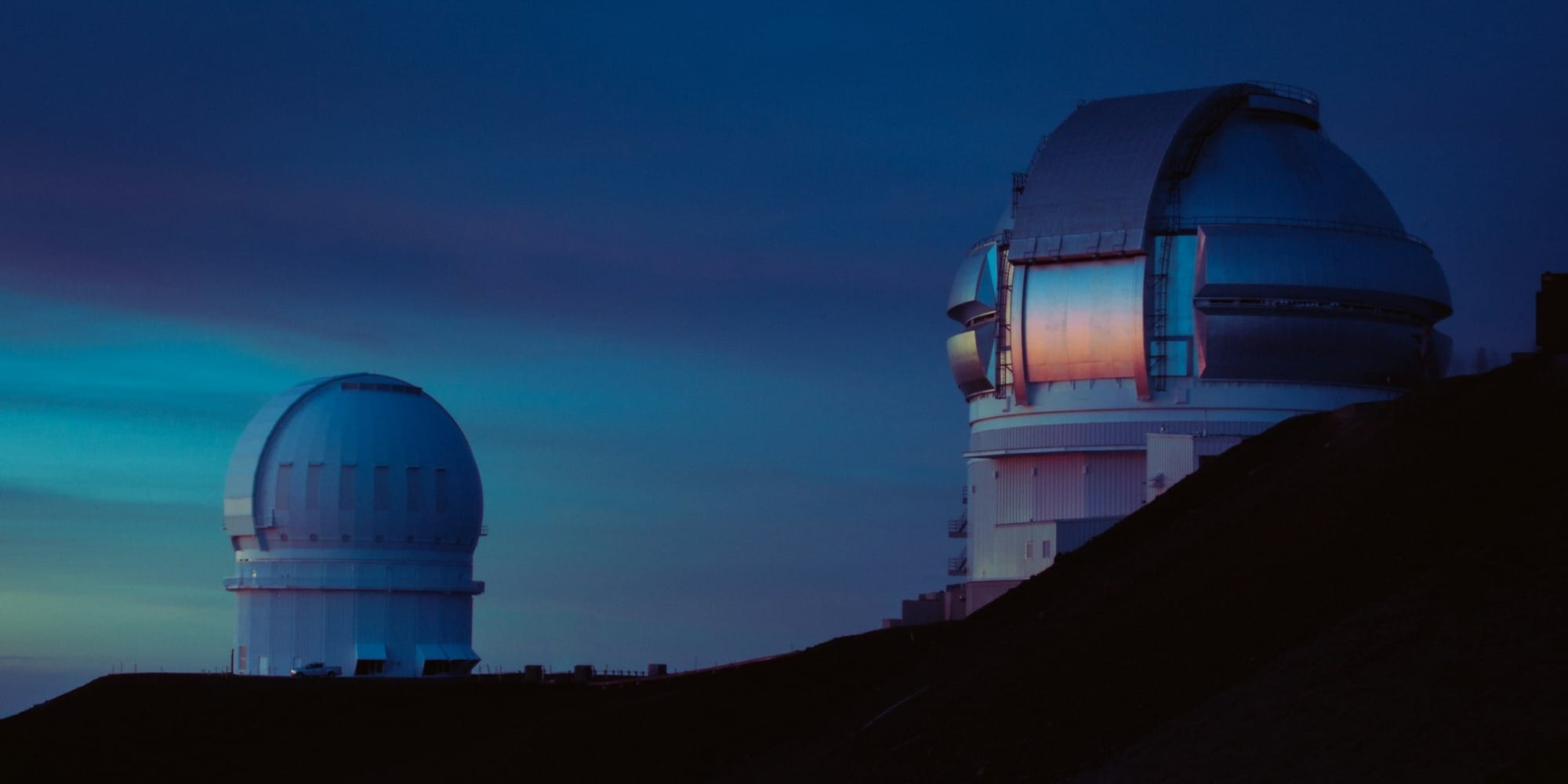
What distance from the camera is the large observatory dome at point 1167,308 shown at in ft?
126

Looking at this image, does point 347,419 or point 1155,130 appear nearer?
point 1155,130

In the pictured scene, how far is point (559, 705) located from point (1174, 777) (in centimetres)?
2031

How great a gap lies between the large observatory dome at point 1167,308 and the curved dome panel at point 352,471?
2034 centimetres

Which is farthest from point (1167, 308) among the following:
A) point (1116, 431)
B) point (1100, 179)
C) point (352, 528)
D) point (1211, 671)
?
point (352, 528)

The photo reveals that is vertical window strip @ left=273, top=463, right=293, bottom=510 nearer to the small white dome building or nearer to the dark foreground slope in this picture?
the small white dome building

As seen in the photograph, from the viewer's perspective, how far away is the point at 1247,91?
41750 millimetres

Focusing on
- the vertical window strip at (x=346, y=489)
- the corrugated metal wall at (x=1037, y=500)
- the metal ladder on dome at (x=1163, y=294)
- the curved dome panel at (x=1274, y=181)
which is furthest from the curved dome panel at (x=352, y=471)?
the curved dome panel at (x=1274, y=181)

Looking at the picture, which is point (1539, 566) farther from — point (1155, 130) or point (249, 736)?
point (249, 736)

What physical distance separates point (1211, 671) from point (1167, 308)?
58.7 feet

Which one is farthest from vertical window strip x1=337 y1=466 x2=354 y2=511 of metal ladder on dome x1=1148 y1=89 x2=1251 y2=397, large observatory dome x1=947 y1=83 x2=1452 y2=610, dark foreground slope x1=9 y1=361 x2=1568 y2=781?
metal ladder on dome x1=1148 y1=89 x2=1251 y2=397

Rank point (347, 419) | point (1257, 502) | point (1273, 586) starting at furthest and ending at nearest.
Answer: point (347, 419) < point (1257, 502) < point (1273, 586)

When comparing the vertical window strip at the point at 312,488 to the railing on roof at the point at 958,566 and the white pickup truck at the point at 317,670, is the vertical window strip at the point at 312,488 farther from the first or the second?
the railing on roof at the point at 958,566

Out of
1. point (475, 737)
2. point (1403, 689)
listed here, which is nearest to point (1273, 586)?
point (1403, 689)

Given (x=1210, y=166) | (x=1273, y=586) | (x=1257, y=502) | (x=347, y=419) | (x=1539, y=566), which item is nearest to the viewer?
(x=1539, y=566)
